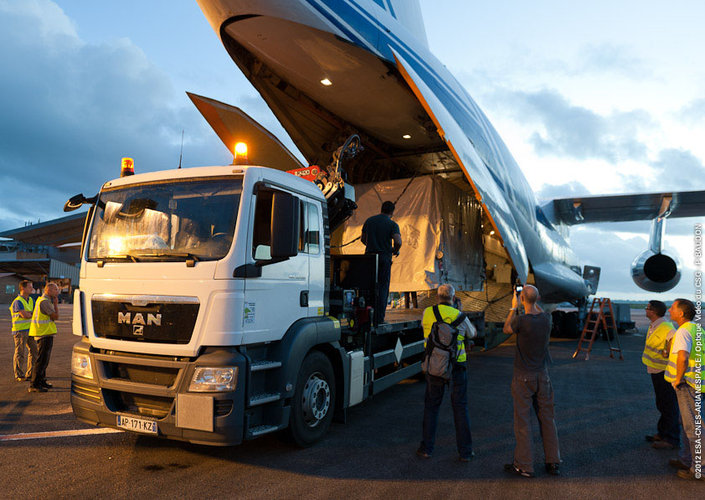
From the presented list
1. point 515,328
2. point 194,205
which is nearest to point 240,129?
point 194,205

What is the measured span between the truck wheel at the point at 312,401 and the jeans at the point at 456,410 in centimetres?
102

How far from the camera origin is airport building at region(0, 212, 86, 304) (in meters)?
31.8

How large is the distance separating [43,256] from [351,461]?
45195 mm

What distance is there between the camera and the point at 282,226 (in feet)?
12.5

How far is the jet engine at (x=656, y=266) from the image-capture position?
1361 centimetres

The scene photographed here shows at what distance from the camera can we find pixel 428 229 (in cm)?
860

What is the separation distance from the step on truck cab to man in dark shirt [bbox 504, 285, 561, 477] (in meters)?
1.86

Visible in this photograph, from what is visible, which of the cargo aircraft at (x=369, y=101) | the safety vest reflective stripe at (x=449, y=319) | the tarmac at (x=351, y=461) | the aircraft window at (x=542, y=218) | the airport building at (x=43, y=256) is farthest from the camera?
the airport building at (x=43, y=256)

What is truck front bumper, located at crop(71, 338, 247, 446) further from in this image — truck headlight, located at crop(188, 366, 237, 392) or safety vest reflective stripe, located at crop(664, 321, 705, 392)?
safety vest reflective stripe, located at crop(664, 321, 705, 392)

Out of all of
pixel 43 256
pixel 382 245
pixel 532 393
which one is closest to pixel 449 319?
pixel 532 393

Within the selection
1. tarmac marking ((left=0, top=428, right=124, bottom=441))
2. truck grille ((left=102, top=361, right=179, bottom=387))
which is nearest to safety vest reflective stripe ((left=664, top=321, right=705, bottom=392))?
truck grille ((left=102, top=361, right=179, bottom=387))

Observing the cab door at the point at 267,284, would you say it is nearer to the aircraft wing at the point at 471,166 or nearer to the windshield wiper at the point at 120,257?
the windshield wiper at the point at 120,257

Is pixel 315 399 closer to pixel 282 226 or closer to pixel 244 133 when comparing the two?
pixel 282 226

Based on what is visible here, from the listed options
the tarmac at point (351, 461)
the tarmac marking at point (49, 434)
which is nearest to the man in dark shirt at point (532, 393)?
the tarmac at point (351, 461)
